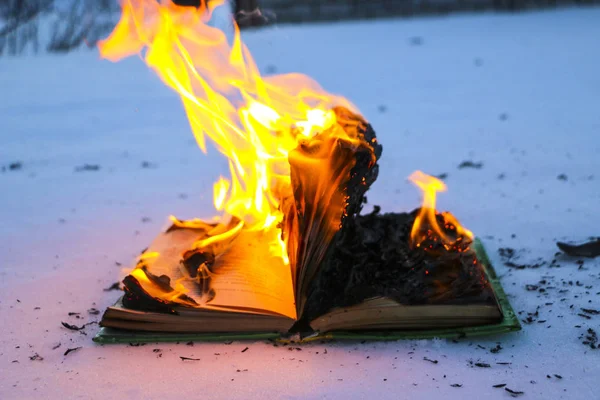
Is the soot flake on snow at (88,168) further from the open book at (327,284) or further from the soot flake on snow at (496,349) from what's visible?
the soot flake on snow at (496,349)

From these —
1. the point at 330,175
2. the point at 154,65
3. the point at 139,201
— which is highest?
the point at 154,65

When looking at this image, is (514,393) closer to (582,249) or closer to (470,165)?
(582,249)

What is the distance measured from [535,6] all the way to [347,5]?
3.04 m

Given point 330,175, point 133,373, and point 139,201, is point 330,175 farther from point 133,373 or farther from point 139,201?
point 139,201

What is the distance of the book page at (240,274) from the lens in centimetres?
260

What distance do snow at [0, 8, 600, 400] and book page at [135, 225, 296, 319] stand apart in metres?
0.16

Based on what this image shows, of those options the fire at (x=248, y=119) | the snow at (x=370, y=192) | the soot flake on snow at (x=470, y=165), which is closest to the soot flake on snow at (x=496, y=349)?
the snow at (x=370, y=192)

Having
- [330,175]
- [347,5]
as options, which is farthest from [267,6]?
[330,175]

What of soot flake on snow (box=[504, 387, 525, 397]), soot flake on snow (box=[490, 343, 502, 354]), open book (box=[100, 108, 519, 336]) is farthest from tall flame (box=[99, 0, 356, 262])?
soot flake on snow (box=[504, 387, 525, 397])

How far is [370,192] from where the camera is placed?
4414 mm

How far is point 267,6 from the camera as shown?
12.9 metres

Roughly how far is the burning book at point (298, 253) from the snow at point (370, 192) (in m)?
0.09

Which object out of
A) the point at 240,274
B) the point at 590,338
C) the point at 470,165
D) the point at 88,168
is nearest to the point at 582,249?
the point at 590,338

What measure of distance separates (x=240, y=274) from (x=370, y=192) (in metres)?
1.74
